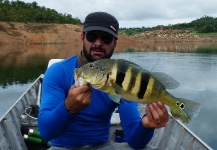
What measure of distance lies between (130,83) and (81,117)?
140 cm

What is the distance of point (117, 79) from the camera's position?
3104mm

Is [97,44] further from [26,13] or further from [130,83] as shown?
[26,13]

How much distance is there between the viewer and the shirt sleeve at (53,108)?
142 inches

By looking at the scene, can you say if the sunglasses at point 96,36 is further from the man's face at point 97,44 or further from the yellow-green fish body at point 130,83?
the yellow-green fish body at point 130,83

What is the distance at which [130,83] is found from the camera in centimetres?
313

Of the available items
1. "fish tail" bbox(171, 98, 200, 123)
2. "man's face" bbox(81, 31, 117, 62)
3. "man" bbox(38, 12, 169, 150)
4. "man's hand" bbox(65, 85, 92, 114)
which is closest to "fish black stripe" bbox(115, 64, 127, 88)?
"man's hand" bbox(65, 85, 92, 114)

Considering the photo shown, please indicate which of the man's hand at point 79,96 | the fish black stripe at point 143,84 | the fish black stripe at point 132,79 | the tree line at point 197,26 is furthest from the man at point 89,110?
the tree line at point 197,26

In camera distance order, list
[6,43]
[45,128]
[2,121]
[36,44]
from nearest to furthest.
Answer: [45,128] → [2,121] → [6,43] → [36,44]

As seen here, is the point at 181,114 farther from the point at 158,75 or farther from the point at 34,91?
the point at 34,91

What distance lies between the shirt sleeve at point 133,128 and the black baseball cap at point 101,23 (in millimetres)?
1016

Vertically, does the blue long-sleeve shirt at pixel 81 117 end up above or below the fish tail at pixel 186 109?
below

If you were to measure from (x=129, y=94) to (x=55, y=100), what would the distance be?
1.23m

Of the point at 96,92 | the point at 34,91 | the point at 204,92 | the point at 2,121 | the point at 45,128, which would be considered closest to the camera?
the point at 45,128

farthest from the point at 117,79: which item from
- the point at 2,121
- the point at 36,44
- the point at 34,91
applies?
the point at 36,44
